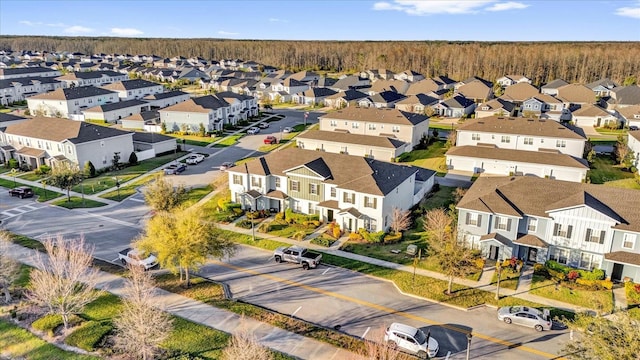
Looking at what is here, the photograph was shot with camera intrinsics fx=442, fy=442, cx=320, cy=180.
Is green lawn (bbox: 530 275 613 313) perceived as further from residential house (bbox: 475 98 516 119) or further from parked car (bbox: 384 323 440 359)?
residential house (bbox: 475 98 516 119)

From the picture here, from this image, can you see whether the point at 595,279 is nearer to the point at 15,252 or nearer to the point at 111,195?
the point at 15,252

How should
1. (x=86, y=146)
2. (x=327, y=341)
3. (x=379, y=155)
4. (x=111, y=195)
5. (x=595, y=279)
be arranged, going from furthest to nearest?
(x=379, y=155) → (x=86, y=146) → (x=111, y=195) → (x=595, y=279) → (x=327, y=341)

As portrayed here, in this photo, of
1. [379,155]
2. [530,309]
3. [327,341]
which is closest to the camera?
[327,341]

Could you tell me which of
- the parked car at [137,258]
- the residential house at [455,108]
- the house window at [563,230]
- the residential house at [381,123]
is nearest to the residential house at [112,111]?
the residential house at [381,123]

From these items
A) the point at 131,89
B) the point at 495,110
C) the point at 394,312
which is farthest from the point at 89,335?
the point at 131,89

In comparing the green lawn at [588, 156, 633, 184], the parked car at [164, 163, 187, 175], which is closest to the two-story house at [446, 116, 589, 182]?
the green lawn at [588, 156, 633, 184]

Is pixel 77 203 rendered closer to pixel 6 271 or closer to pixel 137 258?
pixel 137 258

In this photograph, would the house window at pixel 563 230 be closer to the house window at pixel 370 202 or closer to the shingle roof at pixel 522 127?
the house window at pixel 370 202

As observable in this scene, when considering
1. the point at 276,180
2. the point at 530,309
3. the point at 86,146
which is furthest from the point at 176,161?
the point at 530,309
